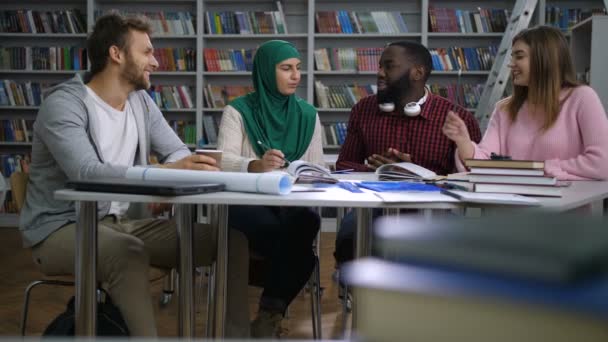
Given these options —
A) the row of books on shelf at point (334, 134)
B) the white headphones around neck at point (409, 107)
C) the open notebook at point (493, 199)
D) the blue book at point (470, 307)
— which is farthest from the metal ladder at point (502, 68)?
the blue book at point (470, 307)

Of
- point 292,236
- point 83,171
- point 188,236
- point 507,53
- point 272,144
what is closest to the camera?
point 188,236

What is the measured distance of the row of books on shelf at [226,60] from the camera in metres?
5.71

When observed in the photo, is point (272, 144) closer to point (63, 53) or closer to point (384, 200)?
point (384, 200)

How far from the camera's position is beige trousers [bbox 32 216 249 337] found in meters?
1.66

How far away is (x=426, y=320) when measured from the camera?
0.28 metres

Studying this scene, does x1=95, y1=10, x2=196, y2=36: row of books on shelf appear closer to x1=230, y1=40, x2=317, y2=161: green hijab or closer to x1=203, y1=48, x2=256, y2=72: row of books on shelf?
x1=203, y1=48, x2=256, y2=72: row of books on shelf

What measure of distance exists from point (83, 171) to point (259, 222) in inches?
24.3

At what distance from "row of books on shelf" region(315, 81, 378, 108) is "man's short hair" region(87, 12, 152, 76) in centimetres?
343

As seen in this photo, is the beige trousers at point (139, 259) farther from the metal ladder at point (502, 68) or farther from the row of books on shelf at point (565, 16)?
the row of books on shelf at point (565, 16)

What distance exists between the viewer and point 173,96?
5.78 meters

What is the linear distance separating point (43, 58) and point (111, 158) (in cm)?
418

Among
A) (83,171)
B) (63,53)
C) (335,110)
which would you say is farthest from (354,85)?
(83,171)

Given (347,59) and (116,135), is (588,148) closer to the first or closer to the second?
(116,135)

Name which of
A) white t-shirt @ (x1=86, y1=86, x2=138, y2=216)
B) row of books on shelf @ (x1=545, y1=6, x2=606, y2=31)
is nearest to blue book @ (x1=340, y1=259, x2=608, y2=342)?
white t-shirt @ (x1=86, y1=86, x2=138, y2=216)
